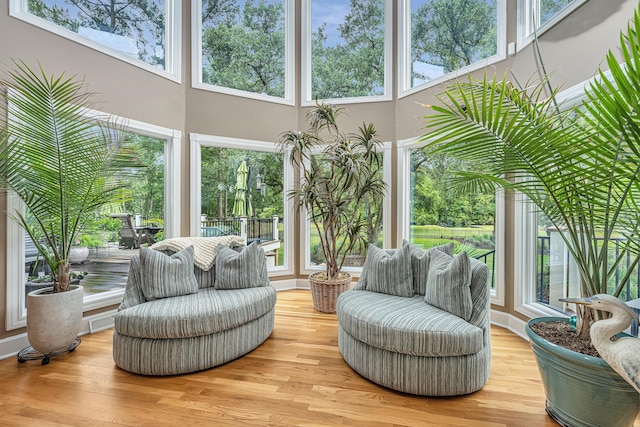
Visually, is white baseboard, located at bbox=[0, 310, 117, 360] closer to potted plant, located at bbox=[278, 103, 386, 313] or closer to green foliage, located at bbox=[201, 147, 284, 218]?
green foliage, located at bbox=[201, 147, 284, 218]

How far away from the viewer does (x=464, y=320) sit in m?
2.15

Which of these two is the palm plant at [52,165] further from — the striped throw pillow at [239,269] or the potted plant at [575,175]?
the potted plant at [575,175]

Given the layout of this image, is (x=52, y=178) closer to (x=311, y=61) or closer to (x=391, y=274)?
(x=391, y=274)

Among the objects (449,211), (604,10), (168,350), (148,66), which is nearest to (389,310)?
(168,350)

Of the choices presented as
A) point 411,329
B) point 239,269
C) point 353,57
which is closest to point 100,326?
point 239,269

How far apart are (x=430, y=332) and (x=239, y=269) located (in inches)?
70.0

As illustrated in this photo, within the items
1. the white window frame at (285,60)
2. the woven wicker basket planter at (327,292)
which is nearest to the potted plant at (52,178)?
the white window frame at (285,60)

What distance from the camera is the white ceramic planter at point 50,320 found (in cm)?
243

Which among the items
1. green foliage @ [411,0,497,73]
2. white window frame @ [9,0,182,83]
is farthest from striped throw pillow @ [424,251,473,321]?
white window frame @ [9,0,182,83]

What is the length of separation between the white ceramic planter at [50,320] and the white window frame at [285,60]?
283 cm

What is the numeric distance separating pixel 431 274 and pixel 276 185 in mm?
2742

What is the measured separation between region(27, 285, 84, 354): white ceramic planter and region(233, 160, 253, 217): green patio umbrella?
7.17ft

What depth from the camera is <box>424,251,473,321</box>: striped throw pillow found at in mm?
2203

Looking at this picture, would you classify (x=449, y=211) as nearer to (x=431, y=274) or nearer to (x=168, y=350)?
(x=431, y=274)
